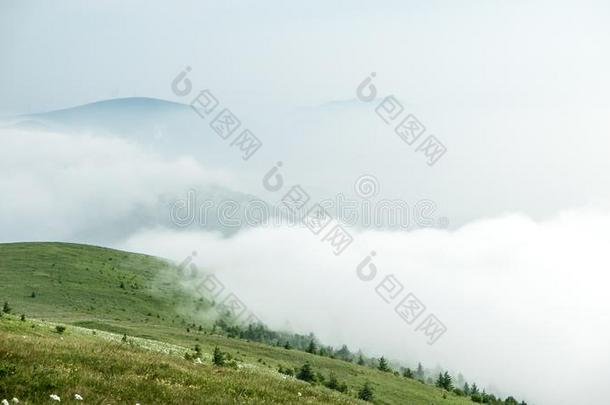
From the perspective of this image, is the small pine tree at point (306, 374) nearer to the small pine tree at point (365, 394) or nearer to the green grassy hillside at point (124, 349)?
the green grassy hillside at point (124, 349)

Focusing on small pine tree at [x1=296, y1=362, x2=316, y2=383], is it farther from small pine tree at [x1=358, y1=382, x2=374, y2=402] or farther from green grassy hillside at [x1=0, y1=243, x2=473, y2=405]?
small pine tree at [x1=358, y1=382, x2=374, y2=402]

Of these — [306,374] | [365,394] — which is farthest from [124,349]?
[365,394]

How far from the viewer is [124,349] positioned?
97.6 ft

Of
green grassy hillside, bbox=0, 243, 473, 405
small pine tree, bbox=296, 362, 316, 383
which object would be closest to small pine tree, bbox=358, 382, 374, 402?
green grassy hillside, bbox=0, 243, 473, 405

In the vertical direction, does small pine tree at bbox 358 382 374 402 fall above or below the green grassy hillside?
above

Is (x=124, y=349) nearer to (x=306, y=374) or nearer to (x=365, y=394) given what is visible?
(x=306, y=374)

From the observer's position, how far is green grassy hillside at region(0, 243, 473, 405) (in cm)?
2059

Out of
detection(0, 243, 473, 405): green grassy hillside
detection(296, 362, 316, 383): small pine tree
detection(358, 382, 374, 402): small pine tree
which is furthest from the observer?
detection(358, 382, 374, 402): small pine tree

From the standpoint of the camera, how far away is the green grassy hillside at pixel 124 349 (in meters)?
20.6

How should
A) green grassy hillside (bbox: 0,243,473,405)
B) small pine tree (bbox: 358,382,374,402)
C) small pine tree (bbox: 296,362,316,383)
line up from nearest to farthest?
green grassy hillside (bbox: 0,243,473,405)
small pine tree (bbox: 296,362,316,383)
small pine tree (bbox: 358,382,374,402)

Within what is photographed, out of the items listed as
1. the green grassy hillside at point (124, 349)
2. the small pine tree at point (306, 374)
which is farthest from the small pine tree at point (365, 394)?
the small pine tree at point (306, 374)

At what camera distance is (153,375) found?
2306cm

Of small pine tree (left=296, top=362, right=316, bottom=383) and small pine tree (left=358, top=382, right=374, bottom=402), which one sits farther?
small pine tree (left=358, top=382, right=374, bottom=402)

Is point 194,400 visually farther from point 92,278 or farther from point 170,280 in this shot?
point 170,280
